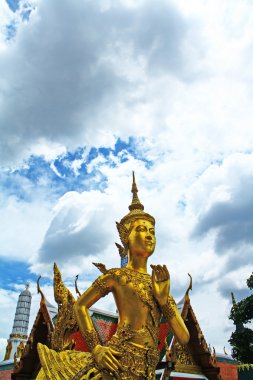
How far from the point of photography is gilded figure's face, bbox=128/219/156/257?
4535 mm

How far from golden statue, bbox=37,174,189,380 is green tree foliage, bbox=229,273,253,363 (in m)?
12.6

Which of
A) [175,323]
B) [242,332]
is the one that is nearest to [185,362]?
[175,323]

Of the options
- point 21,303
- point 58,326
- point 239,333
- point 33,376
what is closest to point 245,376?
point 239,333

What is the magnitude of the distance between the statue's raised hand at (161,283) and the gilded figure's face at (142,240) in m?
0.36

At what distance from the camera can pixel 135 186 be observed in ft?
20.9

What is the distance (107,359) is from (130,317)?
22.6 inches

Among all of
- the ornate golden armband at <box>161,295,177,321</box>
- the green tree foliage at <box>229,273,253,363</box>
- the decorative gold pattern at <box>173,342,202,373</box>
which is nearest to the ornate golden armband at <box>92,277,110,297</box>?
the ornate golden armband at <box>161,295,177,321</box>

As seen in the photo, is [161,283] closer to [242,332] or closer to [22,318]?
[242,332]

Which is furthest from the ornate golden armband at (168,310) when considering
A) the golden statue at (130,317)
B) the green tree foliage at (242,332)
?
the green tree foliage at (242,332)

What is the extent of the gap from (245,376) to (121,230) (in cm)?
913

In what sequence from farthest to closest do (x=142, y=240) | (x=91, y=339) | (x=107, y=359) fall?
(x=142, y=240) → (x=91, y=339) → (x=107, y=359)

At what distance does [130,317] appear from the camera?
13.5ft

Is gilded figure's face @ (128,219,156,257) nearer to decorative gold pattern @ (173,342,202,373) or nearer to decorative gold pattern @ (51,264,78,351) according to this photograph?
decorative gold pattern @ (51,264,78,351)

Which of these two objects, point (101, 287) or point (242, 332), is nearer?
point (101, 287)
